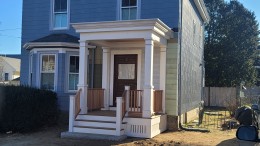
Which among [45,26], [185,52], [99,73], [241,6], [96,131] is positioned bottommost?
[96,131]

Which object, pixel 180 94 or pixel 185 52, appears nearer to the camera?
pixel 180 94

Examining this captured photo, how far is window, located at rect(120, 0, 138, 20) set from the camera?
45.7 feet

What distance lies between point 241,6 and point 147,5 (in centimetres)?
2827

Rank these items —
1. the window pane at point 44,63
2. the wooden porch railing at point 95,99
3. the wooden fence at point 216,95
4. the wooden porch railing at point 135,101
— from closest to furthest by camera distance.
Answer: the wooden porch railing at point 135,101 < the wooden porch railing at point 95,99 < the window pane at point 44,63 < the wooden fence at point 216,95

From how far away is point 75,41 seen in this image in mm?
14492

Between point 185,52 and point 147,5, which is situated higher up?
point 147,5

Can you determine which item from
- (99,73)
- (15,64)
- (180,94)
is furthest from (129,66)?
(15,64)

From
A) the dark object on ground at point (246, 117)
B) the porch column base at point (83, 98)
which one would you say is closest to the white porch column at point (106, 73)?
the porch column base at point (83, 98)

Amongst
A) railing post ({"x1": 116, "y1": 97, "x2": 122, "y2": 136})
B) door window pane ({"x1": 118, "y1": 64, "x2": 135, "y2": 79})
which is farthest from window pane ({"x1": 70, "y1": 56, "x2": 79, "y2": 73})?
railing post ({"x1": 116, "y1": 97, "x2": 122, "y2": 136})

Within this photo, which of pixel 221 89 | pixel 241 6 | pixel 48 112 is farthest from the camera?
pixel 241 6

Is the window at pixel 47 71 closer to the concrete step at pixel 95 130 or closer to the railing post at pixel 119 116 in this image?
the concrete step at pixel 95 130

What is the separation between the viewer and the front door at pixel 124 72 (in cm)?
1371

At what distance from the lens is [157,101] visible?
12430 millimetres

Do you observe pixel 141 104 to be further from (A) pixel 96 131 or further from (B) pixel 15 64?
(B) pixel 15 64
